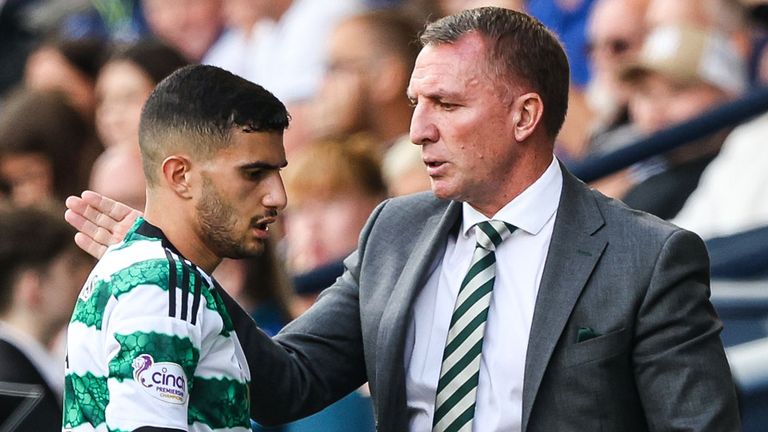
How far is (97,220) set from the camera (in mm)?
3047

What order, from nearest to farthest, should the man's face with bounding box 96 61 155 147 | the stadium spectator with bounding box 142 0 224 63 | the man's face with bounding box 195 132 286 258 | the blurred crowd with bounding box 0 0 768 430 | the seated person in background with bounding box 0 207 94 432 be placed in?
the man's face with bounding box 195 132 286 258 → the seated person in background with bounding box 0 207 94 432 → the blurred crowd with bounding box 0 0 768 430 → the man's face with bounding box 96 61 155 147 → the stadium spectator with bounding box 142 0 224 63

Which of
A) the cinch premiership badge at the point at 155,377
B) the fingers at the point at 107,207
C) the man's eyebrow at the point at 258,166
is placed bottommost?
the cinch premiership badge at the point at 155,377

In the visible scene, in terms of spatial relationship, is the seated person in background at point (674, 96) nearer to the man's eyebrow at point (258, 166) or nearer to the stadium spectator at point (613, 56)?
the stadium spectator at point (613, 56)

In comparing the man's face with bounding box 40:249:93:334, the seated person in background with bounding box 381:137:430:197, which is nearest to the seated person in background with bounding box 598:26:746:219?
the seated person in background with bounding box 381:137:430:197

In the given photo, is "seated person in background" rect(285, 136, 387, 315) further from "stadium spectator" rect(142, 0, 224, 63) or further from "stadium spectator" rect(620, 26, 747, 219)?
"stadium spectator" rect(142, 0, 224, 63)

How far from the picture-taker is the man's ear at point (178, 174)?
2.74 m

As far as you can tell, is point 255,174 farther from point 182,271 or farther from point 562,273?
point 562,273

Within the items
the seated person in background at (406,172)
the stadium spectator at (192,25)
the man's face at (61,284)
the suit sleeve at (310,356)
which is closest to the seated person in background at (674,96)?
the seated person in background at (406,172)

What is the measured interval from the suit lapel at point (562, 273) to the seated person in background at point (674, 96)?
252cm

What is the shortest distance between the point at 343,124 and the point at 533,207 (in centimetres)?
368

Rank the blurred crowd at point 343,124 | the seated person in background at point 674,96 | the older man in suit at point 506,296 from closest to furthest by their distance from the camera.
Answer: the older man in suit at point 506,296
the blurred crowd at point 343,124
the seated person in background at point 674,96

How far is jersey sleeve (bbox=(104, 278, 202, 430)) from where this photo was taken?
247 cm

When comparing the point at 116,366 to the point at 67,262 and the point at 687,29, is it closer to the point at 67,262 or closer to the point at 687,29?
the point at 67,262

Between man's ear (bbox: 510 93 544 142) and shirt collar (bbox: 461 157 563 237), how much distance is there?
0.33 ft
